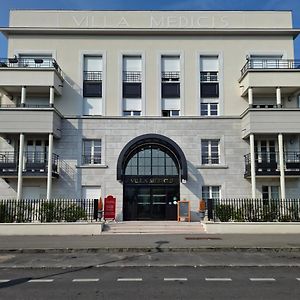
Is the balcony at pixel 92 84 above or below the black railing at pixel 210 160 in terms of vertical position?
above

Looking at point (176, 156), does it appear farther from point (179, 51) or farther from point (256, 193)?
point (179, 51)

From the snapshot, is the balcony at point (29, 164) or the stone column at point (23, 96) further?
the stone column at point (23, 96)

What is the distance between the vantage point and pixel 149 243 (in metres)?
14.7

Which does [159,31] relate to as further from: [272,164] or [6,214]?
[6,214]

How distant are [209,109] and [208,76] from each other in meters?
2.44

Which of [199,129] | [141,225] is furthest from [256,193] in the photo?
[141,225]

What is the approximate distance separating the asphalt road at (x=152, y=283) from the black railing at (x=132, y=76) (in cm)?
1836

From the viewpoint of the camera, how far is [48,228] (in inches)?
703

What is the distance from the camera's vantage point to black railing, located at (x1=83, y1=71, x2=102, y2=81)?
26.6 m

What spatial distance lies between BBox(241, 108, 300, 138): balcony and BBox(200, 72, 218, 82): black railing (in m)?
4.15

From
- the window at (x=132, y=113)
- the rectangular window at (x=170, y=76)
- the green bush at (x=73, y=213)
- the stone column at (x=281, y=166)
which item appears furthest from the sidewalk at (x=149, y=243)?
the rectangular window at (x=170, y=76)

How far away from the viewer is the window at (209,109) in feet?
86.8

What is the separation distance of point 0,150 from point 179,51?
46.6 ft

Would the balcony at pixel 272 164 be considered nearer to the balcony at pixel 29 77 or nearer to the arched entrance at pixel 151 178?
the arched entrance at pixel 151 178
